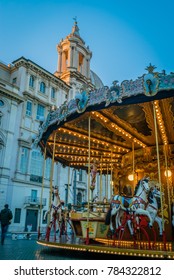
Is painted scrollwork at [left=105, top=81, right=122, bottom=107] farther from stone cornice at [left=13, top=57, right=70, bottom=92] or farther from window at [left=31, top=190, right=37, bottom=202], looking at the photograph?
stone cornice at [left=13, top=57, right=70, bottom=92]

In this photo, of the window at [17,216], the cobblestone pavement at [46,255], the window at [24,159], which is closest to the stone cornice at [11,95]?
the window at [24,159]

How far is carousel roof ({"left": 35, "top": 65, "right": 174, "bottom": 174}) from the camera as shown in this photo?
7578 millimetres

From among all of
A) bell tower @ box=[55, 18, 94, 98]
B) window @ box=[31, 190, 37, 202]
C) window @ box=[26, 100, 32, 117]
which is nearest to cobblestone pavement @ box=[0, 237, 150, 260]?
window @ box=[31, 190, 37, 202]

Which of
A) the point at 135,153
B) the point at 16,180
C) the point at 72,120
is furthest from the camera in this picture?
the point at 16,180

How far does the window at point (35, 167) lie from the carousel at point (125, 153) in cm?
1455

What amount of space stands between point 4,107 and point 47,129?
19057 mm

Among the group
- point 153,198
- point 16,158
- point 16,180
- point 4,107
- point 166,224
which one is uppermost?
point 4,107

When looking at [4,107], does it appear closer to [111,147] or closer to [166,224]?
[111,147]

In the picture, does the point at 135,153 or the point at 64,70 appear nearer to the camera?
the point at 135,153

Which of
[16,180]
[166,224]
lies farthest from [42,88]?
[166,224]

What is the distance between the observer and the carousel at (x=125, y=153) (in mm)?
7457

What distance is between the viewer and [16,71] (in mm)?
32406

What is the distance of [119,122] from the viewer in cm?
1063

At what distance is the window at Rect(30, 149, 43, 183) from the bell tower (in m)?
13.1
